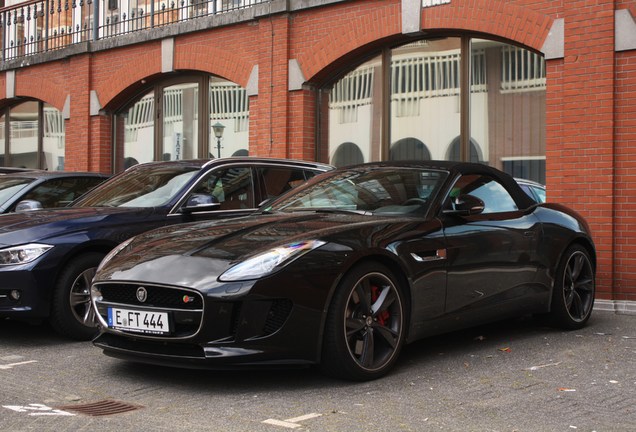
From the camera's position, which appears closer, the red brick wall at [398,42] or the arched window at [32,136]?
the red brick wall at [398,42]

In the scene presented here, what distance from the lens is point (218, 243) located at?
17.8 ft

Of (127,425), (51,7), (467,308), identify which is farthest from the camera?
(51,7)

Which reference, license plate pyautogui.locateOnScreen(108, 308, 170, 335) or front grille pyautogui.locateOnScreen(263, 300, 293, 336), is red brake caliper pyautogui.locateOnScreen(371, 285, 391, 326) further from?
license plate pyautogui.locateOnScreen(108, 308, 170, 335)

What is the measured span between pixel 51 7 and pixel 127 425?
1567cm

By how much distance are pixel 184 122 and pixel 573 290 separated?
964 centimetres

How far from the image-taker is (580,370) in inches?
230

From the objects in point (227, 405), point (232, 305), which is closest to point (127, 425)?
point (227, 405)

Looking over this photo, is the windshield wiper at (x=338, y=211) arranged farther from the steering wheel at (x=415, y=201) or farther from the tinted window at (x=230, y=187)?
the tinted window at (x=230, y=187)

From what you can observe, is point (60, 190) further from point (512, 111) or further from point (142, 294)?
point (512, 111)

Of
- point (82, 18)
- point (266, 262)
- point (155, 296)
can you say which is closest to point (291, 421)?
point (266, 262)

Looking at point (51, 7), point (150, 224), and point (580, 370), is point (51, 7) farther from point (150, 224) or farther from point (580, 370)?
point (580, 370)

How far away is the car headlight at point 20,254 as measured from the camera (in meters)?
6.64

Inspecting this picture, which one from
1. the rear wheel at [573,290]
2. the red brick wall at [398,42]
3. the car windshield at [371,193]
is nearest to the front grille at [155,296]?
the car windshield at [371,193]

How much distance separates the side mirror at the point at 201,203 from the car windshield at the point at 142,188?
289 mm
